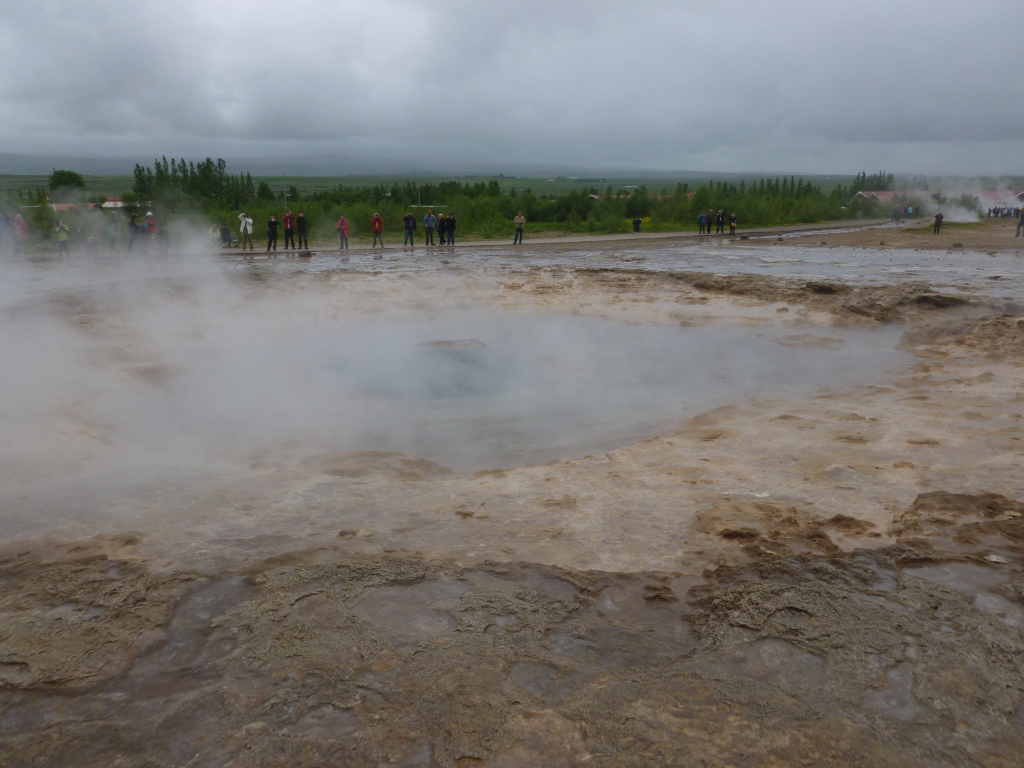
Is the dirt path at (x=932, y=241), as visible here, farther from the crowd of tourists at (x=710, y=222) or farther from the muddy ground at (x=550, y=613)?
the muddy ground at (x=550, y=613)

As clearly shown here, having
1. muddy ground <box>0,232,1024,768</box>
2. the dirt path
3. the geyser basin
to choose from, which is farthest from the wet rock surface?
the dirt path

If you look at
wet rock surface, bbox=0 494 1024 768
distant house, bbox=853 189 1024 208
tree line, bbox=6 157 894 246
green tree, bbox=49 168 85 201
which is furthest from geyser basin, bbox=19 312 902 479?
distant house, bbox=853 189 1024 208

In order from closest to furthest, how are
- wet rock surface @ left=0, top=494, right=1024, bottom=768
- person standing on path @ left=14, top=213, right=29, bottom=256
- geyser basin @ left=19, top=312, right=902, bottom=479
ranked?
1. wet rock surface @ left=0, top=494, right=1024, bottom=768
2. geyser basin @ left=19, top=312, right=902, bottom=479
3. person standing on path @ left=14, top=213, right=29, bottom=256

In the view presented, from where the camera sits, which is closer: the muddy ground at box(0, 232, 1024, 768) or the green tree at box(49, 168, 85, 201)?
the muddy ground at box(0, 232, 1024, 768)

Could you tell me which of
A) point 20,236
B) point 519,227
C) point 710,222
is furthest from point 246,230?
point 710,222

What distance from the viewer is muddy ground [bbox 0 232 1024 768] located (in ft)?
7.64

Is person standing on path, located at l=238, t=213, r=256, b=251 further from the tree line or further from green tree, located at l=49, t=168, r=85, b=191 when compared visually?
green tree, located at l=49, t=168, r=85, b=191

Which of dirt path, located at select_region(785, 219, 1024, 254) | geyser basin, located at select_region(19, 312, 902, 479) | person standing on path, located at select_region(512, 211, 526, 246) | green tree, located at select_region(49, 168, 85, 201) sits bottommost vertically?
geyser basin, located at select_region(19, 312, 902, 479)

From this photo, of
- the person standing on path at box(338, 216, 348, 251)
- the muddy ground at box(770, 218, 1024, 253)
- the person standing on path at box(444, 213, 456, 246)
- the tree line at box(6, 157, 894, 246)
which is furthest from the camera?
the tree line at box(6, 157, 894, 246)

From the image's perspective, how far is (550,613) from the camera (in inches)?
121

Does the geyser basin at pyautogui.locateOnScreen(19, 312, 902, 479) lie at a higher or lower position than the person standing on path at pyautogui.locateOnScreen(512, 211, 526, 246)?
lower

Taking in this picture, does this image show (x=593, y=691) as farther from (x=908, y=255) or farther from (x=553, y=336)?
(x=908, y=255)

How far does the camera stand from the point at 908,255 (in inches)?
882

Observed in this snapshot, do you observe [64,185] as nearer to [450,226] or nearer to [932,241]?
[450,226]
